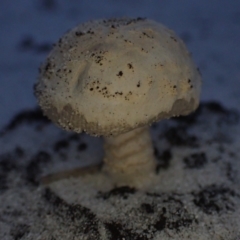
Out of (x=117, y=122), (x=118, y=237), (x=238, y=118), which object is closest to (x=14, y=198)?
(x=118, y=237)

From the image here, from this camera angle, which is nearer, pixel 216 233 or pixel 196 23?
pixel 216 233

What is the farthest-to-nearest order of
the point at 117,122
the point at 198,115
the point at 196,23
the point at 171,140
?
the point at 196,23, the point at 198,115, the point at 171,140, the point at 117,122

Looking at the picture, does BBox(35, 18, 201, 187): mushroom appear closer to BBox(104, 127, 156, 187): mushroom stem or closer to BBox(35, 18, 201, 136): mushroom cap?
BBox(35, 18, 201, 136): mushroom cap

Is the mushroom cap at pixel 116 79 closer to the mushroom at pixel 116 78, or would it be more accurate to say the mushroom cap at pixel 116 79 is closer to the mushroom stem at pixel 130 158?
the mushroom at pixel 116 78

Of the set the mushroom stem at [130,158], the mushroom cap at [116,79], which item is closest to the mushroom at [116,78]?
the mushroom cap at [116,79]

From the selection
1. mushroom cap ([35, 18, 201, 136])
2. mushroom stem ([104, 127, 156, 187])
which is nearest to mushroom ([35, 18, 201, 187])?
mushroom cap ([35, 18, 201, 136])

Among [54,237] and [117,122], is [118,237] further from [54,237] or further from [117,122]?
[117,122]

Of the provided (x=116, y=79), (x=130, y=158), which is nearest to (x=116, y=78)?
(x=116, y=79)
